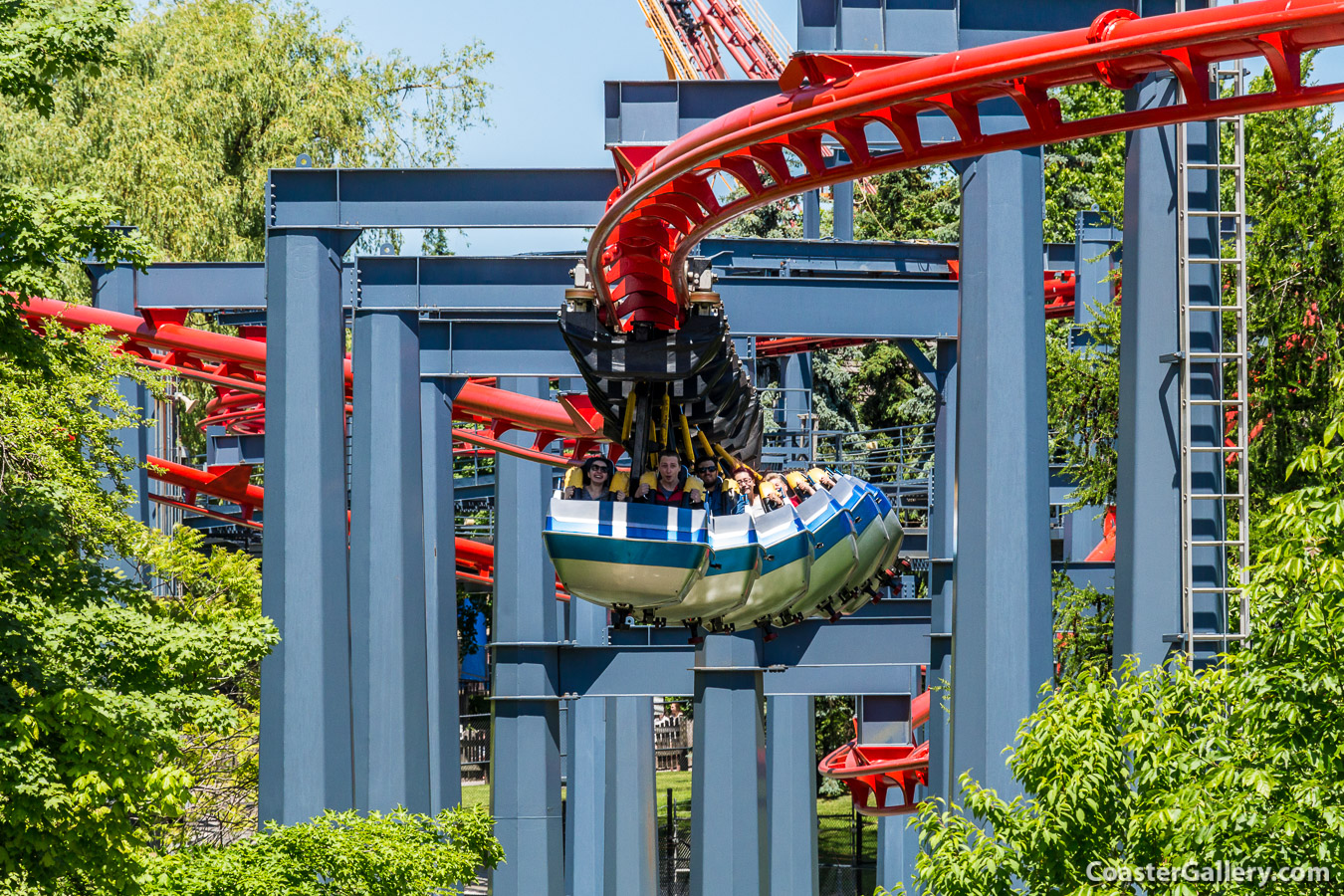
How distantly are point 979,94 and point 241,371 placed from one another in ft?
44.5

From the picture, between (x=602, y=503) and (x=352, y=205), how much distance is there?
422cm

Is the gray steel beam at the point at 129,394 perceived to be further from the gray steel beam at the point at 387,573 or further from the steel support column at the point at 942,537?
the steel support column at the point at 942,537

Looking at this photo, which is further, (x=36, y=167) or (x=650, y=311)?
(x=36, y=167)

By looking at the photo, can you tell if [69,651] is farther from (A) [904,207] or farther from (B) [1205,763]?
(A) [904,207]

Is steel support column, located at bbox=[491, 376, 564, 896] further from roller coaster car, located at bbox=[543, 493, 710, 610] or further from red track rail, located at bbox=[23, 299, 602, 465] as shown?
roller coaster car, located at bbox=[543, 493, 710, 610]

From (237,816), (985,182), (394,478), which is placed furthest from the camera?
(237,816)

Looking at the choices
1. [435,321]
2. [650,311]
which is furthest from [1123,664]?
[435,321]

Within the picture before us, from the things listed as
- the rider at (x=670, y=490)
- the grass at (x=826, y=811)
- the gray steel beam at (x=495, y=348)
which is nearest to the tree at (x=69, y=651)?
the rider at (x=670, y=490)

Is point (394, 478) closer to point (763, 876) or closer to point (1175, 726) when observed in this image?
point (763, 876)

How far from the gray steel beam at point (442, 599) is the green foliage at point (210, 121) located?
11064mm

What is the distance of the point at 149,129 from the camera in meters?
27.5

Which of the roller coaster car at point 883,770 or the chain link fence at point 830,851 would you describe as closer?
the roller coaster car at point 883,770

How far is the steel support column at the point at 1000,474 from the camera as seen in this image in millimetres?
8797

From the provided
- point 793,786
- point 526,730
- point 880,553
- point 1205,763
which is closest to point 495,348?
point 526,730
